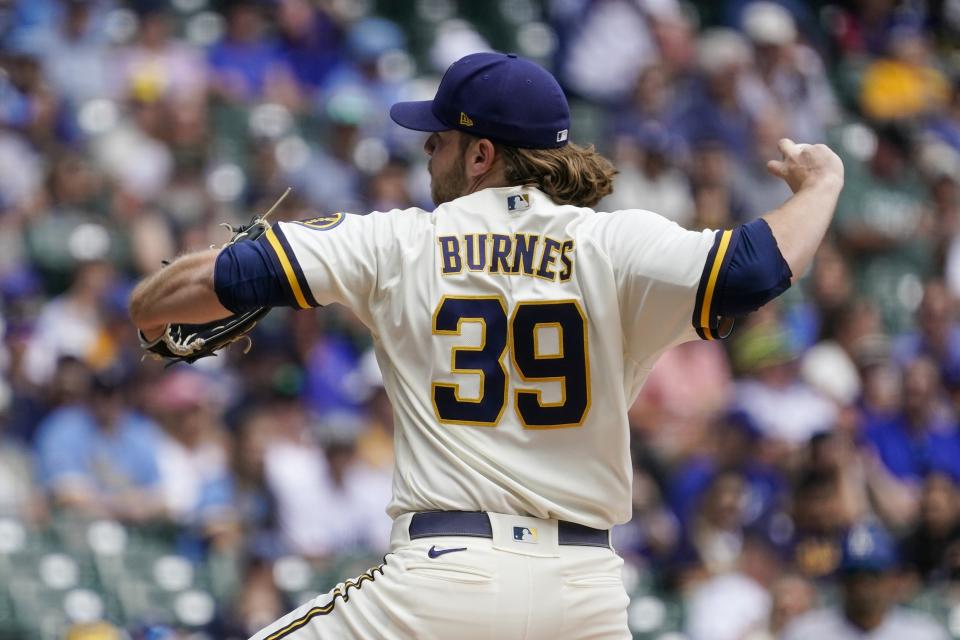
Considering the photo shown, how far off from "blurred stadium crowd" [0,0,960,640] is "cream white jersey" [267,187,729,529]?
11.5 feet

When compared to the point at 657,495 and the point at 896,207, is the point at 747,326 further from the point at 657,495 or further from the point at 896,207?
the point at 896,207

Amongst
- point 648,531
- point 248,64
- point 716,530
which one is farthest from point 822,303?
point 248,64

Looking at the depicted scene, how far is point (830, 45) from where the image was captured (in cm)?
1142

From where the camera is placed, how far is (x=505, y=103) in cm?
319

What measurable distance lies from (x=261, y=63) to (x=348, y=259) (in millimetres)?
6552

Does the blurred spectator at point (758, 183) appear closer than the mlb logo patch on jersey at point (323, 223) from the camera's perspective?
No

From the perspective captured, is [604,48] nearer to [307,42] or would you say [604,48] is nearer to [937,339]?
[307,42]

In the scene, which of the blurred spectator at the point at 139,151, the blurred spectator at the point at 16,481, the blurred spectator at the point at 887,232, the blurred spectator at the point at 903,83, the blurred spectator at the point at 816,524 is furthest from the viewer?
the blurred spectator at the point at 903,83

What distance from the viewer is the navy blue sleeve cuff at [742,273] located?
114 inches

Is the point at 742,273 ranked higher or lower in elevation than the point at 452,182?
lower

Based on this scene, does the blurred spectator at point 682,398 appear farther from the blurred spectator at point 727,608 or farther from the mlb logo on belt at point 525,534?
the mlb logo on belt at point 525,534

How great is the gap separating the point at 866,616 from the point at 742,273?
154 inches

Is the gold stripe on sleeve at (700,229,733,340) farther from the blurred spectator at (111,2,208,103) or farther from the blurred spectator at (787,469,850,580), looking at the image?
the blurred spectator at (111,2,208,103)

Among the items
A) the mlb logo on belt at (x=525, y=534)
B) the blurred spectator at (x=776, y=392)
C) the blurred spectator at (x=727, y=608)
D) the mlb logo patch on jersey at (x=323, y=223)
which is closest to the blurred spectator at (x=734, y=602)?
the blurred spectator at (x=727, y=608)
